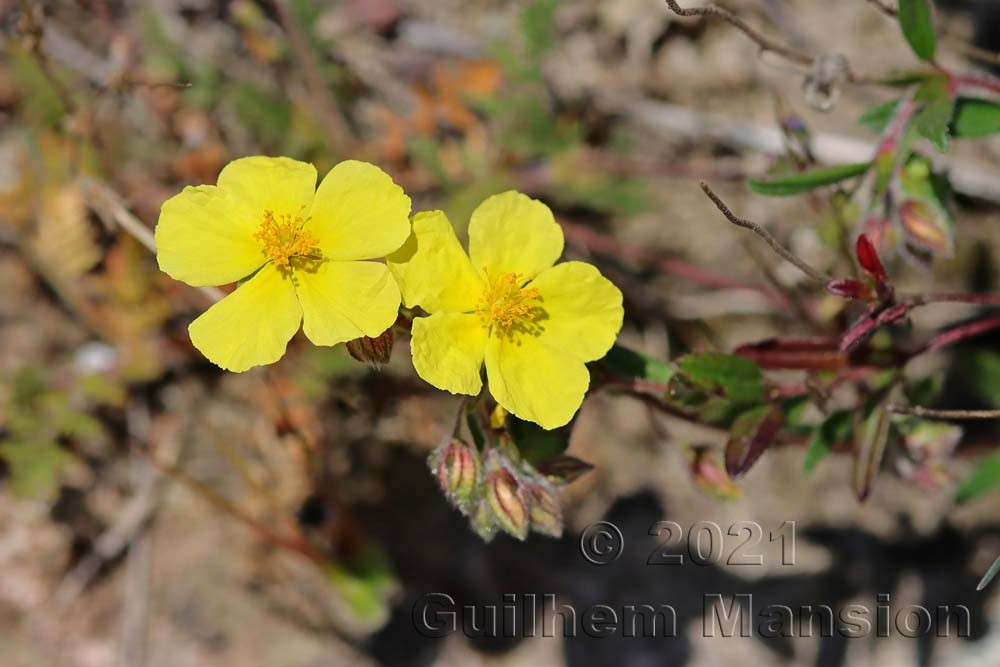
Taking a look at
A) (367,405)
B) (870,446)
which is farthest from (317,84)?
(870,446)

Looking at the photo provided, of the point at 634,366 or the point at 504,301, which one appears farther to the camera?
the point at 634,366

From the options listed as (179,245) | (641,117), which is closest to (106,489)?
(179,245)

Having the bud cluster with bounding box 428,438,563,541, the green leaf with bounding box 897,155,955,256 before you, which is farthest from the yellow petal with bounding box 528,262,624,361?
the green leaf with bounding box 897,155,955,256

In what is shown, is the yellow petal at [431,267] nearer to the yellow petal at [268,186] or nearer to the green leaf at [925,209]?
the yellow petal at [268,186]

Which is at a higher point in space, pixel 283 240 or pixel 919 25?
pixel 919 25

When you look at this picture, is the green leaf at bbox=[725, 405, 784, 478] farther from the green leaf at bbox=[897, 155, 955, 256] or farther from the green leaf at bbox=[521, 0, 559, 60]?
the green leaf at bbox=[521, 0, 559, 60]

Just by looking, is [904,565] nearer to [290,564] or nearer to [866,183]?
[866,183]

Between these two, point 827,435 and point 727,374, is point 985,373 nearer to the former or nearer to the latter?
point 827,435
